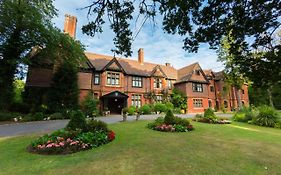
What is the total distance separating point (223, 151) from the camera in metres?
7.43

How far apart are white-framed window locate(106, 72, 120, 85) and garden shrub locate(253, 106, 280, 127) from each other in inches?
774

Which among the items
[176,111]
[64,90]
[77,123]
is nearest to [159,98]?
[176,111]

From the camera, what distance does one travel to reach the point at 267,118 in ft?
57.0

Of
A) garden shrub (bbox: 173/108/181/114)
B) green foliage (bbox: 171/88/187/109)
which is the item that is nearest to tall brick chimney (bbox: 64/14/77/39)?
green foliage (bbox: 171/88/187/109)

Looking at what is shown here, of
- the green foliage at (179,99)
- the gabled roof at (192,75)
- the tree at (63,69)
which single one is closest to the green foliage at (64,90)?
the tree at (63,69)

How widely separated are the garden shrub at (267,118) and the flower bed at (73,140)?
15402 millimetres

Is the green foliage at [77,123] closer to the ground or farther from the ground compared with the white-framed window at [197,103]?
closer to the ground

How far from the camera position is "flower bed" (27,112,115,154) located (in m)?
7.75

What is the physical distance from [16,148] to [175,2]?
355 inches

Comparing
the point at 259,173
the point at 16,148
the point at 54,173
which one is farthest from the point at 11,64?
the point at 259,173

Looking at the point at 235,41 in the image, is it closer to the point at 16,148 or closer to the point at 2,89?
the point at 16,148

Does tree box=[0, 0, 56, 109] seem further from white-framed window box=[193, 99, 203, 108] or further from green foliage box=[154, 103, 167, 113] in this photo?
white-framed window box=[193, 99, 203, 108]

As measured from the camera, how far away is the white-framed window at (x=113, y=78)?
29.0m

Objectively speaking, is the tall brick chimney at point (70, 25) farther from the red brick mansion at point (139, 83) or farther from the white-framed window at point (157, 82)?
the white-framed window at point (157, 82)
